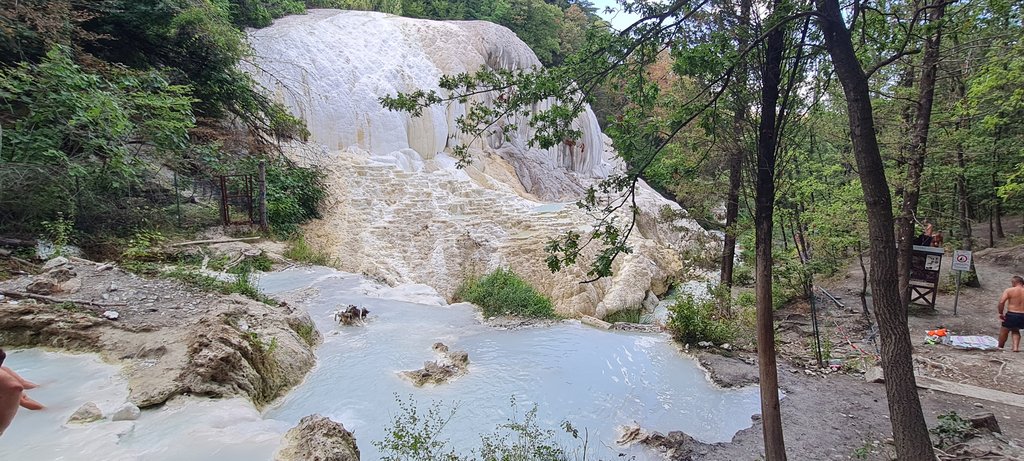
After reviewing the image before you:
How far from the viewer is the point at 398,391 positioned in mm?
4973

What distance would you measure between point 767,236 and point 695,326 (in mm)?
4170

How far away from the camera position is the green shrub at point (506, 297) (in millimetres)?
8844

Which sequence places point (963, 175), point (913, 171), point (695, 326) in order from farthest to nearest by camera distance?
point (963, 175) → point (695, 326) → point (913, 171)

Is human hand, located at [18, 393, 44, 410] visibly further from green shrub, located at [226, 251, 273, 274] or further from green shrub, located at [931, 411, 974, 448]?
green shrub, located at [931, 411, 974, 448]

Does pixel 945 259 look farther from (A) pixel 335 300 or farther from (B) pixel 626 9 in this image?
(A) pixel 335 300

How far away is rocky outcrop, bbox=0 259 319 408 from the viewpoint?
357 cm

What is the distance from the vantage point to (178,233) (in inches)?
340

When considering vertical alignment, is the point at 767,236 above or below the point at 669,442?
above

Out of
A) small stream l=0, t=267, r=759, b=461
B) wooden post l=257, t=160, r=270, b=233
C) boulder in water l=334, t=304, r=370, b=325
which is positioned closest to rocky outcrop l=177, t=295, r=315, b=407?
small stream l=0, t=267, r=759, b=461

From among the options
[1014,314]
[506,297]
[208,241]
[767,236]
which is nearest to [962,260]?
[1014,314]

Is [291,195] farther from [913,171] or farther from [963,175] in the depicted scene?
[963,175]

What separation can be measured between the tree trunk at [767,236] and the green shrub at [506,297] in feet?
18.0

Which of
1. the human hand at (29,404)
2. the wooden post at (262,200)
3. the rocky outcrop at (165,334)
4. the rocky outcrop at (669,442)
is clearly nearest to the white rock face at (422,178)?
the wooden post at (262,200)

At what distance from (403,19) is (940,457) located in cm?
1965
